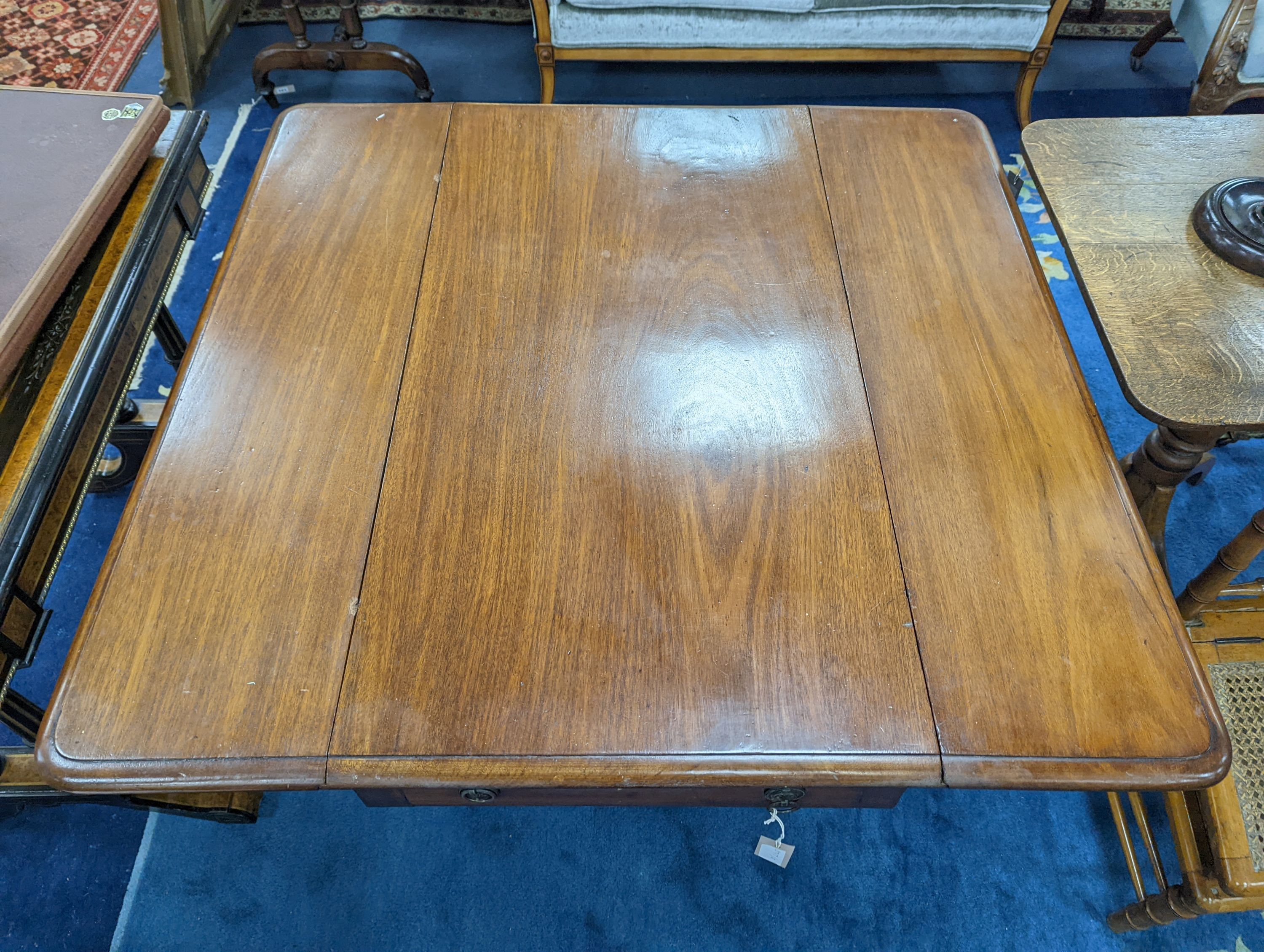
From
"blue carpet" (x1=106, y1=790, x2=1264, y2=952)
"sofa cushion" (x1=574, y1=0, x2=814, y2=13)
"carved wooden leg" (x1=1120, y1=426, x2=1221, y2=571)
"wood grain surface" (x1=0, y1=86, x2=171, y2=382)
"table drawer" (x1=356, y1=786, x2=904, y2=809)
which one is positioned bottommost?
"blue carpet" (x1=106, y1=790, x2=1264, y2=952)

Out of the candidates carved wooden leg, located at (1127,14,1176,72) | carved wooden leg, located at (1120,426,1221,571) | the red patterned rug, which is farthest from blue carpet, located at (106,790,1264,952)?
carved wooden leg, located at (1127,14,1176,72)

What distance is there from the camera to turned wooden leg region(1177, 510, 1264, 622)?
1.05 m

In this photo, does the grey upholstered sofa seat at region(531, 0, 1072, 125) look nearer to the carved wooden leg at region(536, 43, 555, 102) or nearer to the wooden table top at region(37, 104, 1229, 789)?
the carved wooden leg at region(536, 43, 555, 102)

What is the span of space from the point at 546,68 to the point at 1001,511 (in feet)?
6.22

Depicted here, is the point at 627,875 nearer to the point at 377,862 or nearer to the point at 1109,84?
the point at 377,862

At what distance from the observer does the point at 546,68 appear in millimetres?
2168

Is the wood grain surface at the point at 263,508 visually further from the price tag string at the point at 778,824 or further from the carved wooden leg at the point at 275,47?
the carved wooden leg at the point at 275,47

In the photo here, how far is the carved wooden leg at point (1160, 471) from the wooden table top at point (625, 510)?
44 centimetres

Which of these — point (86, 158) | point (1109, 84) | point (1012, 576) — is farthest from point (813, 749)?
point (1109, 84)

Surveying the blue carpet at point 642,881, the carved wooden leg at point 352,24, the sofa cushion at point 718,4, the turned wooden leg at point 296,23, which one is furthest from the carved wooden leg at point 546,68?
the blue carpet at point 642,881

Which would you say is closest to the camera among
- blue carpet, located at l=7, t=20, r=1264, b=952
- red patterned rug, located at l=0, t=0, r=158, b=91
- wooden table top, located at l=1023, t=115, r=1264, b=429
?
wooden table top, located at l=1023, t=115, r=1264, b=429

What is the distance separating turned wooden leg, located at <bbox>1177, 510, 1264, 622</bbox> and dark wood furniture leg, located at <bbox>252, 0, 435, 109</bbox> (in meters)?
2.25

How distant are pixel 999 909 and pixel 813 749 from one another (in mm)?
769

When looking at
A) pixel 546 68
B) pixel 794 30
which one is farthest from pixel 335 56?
pixel 794 30
